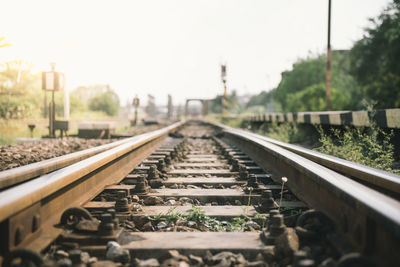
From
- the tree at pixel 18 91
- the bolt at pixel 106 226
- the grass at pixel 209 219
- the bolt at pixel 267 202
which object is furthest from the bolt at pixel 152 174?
the tree at pixel 18 91

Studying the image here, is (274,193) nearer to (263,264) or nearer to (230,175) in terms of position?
(230,175)

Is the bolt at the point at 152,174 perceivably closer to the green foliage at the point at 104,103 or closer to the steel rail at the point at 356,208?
the steel rail at the point at 356,208

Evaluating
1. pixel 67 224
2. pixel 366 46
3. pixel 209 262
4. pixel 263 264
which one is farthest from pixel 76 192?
pixel 366 46

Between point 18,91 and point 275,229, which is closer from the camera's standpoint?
point 275,229

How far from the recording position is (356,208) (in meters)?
1.62

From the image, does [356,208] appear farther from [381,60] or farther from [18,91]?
[381,60]

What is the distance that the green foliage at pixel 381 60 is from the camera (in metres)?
18.8

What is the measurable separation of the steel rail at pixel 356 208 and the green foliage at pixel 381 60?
1670 cm

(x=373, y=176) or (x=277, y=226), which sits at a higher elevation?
(x=373, y=176)

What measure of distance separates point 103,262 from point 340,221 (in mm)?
1203

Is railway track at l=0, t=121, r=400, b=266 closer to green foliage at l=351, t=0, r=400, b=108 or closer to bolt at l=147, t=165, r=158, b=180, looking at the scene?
bolt at l=147, t=165, r=158, b=180

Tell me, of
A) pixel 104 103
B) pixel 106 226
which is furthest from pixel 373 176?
pixel 104 103

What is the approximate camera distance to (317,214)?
195 cm

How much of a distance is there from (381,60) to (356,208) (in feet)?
80.6
